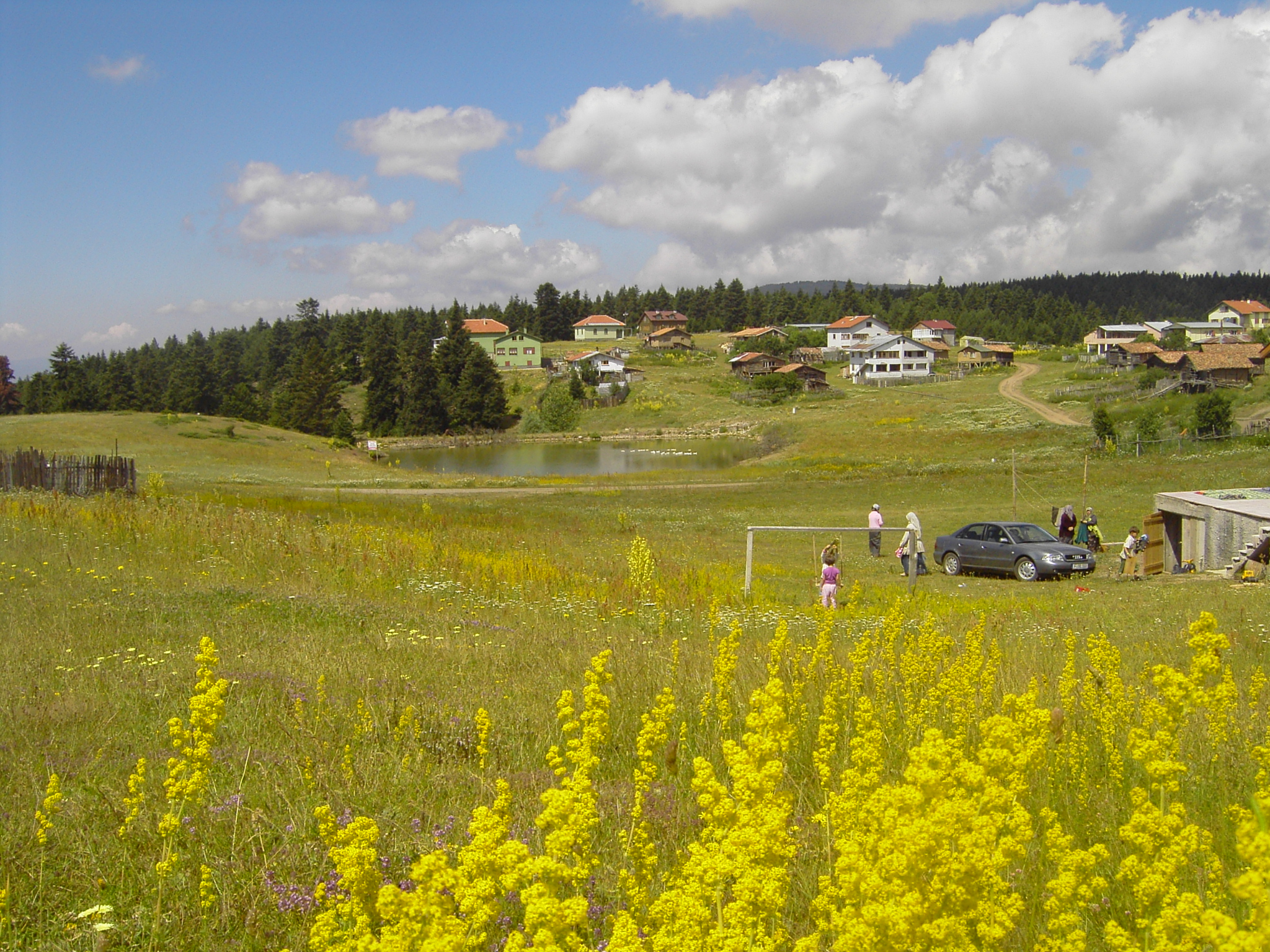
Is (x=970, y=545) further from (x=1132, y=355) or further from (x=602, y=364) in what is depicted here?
(x=602, y=364)

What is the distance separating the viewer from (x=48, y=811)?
4.18 m

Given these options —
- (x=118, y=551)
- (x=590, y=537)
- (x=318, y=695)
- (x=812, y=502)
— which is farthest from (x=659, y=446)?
(x=318, y=695)

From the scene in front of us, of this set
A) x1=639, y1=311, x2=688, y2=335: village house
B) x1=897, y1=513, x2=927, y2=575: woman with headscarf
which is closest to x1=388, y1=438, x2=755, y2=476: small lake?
x1=897, y1=513, x2=927, y2=575: woman with headscarf

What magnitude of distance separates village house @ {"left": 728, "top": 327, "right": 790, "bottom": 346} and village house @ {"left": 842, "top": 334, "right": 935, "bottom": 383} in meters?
21.6

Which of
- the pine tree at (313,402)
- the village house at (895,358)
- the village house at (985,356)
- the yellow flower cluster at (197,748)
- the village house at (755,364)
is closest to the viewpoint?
the yellow flower cluster at (197,748)

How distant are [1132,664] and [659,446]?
8478 centimetres

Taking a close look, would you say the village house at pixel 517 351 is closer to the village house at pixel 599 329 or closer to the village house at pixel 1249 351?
the village house at pixel 599 329

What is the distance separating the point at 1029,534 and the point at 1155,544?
318cm

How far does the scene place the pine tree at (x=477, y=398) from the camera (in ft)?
365

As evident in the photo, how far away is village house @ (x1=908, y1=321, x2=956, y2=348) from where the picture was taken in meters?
172

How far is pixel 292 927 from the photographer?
364 centimetres

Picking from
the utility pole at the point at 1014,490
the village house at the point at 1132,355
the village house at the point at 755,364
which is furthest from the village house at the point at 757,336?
the utility pole at the point at 1014,490

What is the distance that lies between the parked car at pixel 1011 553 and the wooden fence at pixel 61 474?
24618 mm

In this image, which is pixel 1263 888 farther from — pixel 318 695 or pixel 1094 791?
pixel 318 695
